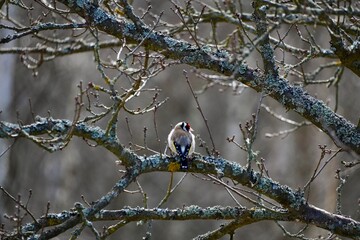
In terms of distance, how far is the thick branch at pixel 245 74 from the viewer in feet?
18.5

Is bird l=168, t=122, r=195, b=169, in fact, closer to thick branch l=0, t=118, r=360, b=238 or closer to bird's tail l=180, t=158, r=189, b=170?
bird's tail l=180, t=158, r=189, b=170

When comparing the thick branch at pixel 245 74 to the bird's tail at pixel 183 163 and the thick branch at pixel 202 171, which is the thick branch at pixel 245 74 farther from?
the bird's tail at pixel 183 163

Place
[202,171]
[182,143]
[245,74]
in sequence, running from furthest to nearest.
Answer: [182,143], [245,74], [202,171]

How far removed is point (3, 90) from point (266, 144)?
11.2 meters

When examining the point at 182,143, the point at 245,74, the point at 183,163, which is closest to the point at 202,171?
the point at 183,163

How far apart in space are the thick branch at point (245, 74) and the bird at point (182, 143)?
0.69m

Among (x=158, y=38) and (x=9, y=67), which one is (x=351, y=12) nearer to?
(x=158, y=38)

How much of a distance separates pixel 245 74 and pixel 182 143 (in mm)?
970

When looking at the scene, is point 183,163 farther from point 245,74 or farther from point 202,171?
point 245,74

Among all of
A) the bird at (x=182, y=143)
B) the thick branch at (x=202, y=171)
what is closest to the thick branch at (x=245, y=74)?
the thick branch at (x=202, y=171)

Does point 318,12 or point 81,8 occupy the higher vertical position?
point 81,8

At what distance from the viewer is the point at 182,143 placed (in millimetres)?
6363

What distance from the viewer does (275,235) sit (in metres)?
19.1

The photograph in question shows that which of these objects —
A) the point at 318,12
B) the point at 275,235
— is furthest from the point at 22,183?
the point at 318,12
